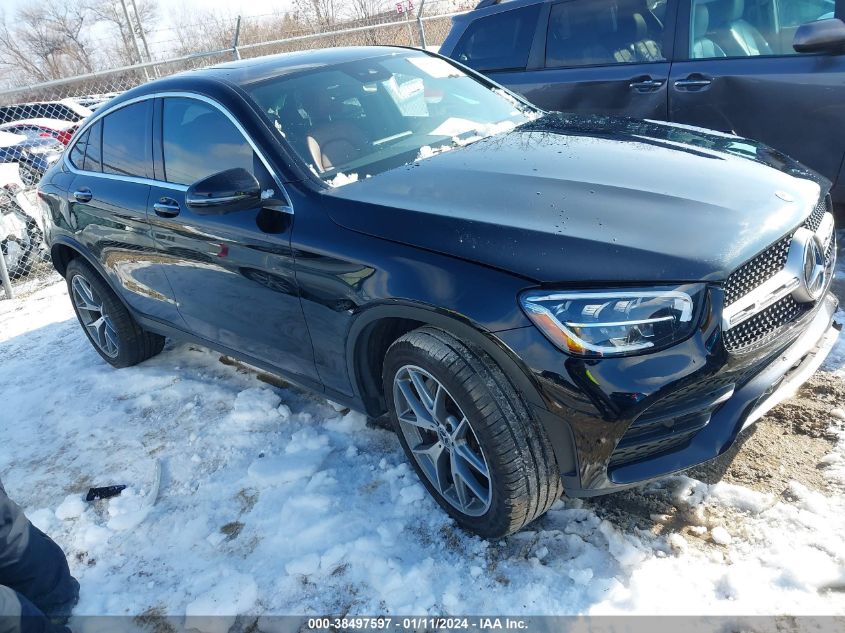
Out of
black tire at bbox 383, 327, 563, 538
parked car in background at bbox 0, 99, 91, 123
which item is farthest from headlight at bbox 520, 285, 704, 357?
parked car in background at bbox 0, 99, 91, 123

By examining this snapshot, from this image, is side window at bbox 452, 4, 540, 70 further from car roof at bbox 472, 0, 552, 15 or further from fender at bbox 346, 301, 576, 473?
fender at bbox 346, 301, 576, 473

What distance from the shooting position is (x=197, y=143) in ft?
10.6

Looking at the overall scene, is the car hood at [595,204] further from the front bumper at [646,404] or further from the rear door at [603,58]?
the rear door at [603,58]

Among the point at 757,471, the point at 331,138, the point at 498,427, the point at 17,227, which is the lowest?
the point at 757,471

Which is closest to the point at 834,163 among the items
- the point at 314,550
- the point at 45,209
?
the point at 314,550

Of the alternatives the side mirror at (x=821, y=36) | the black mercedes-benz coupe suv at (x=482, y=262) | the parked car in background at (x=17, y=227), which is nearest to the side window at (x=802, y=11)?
the side mirror at (x=821, y=36)

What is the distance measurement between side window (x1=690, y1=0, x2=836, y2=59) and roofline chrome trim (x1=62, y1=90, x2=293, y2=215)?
123 inches

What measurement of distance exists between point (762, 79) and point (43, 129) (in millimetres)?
10932

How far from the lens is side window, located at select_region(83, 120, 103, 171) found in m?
4.04

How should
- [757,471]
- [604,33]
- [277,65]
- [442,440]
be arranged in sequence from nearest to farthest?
[442,440] → [757,471] → [277,65] → [604,33]

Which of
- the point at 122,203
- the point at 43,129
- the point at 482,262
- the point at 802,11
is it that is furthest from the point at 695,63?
the point at 43,129

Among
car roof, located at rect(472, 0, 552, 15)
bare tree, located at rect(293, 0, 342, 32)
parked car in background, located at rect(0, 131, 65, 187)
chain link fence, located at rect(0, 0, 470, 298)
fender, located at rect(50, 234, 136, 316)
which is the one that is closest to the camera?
fender, located at rect(50, 234, 136, 316)

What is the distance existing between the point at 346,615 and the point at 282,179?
1733 millimetres

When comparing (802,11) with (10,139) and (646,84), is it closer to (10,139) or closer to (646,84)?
(646,84)
